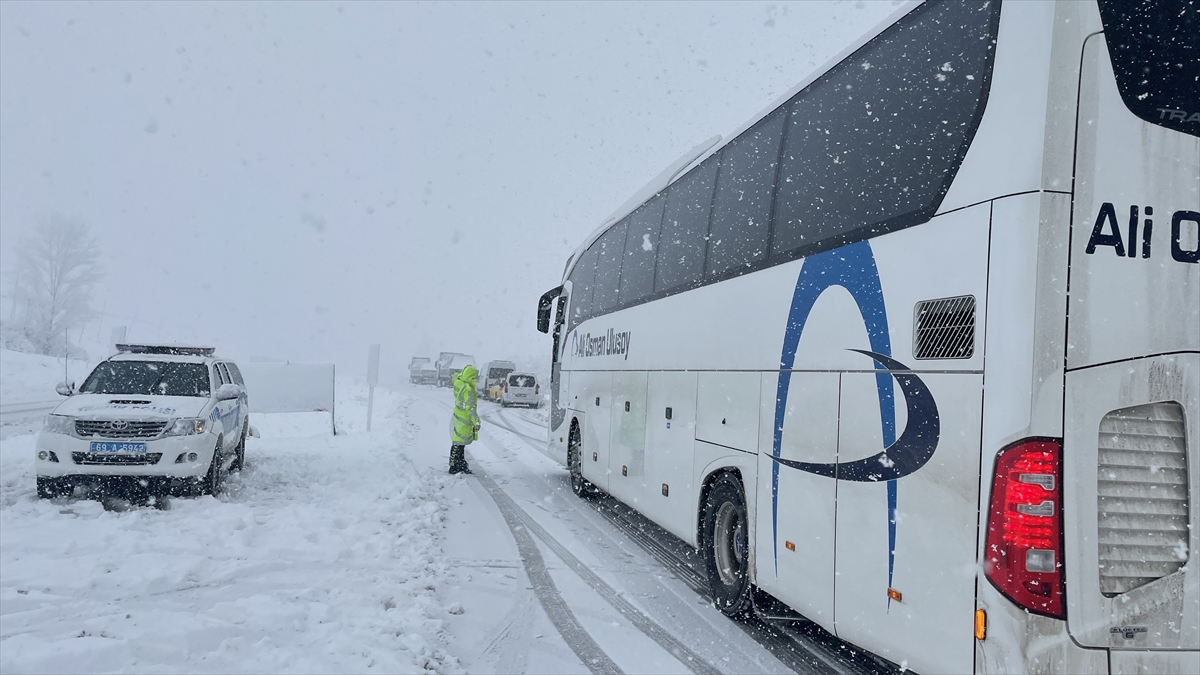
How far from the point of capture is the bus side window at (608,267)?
9703 mm

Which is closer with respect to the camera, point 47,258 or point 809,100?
point 809,100

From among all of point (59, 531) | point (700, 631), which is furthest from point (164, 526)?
point (700, 631)

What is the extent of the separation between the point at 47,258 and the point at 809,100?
61.1 meters

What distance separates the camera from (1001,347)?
301 cm

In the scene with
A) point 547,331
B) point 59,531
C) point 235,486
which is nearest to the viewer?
point 59,531

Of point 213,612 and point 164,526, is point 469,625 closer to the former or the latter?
point 213,612

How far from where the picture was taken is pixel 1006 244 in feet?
9.96

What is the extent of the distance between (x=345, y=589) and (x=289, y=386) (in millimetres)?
12110

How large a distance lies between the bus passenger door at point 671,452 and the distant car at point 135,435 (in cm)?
570

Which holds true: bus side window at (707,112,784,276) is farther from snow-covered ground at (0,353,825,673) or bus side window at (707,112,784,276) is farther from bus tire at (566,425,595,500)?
bus tire at (566,425,595,500)

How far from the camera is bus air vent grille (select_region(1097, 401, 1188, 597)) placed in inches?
116

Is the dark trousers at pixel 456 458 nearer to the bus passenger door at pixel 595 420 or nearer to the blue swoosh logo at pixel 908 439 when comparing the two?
the bus passenger door at pixel 595 420

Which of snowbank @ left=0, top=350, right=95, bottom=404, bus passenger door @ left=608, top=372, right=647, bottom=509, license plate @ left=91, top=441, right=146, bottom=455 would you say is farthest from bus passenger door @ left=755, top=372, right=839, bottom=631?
snowbank @ left=0, top=350, right=95, bottom=404

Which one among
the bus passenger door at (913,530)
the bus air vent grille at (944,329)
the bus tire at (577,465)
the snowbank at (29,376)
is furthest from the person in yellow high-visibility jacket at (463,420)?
the snowbank at (29,376)
